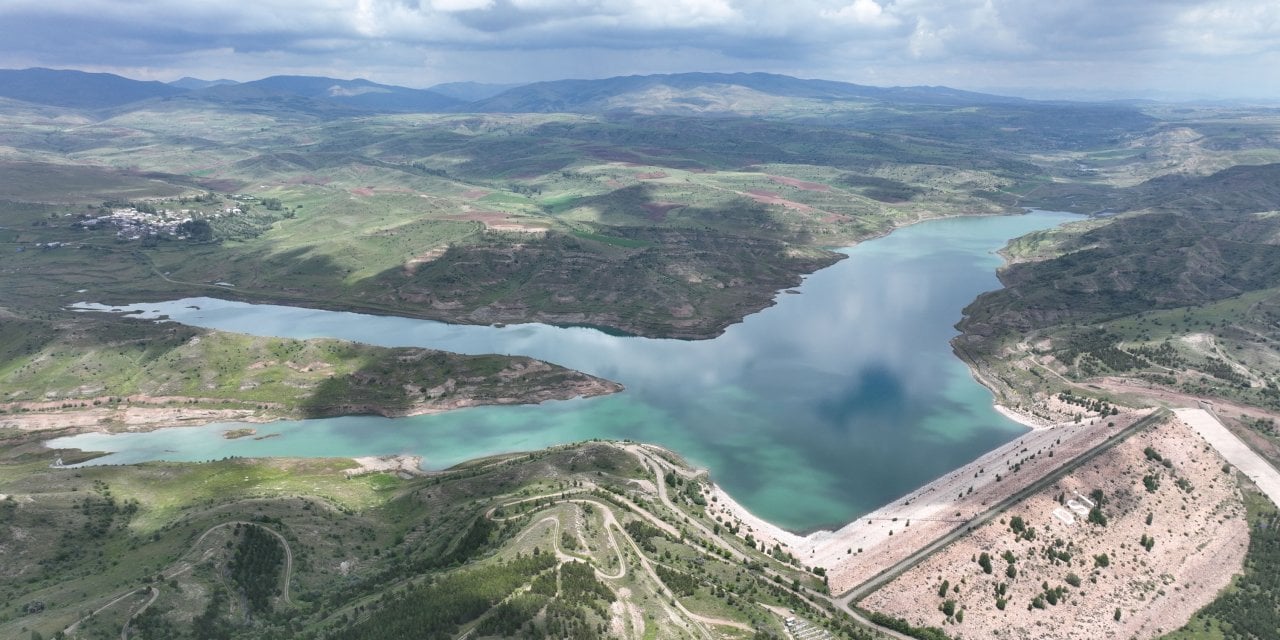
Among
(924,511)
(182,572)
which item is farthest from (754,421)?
(182,572)

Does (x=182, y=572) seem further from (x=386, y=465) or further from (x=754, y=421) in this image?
(x=754, y=421)

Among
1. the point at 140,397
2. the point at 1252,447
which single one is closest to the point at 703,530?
the point at 1252,447

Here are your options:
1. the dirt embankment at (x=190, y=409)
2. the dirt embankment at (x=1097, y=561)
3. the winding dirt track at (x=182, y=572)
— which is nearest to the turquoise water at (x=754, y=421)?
the dirt embankment at (x=190, y=409)

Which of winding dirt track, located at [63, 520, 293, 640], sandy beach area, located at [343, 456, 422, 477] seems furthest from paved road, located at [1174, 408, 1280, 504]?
winding dirt track, located at [63, 520, 293, 640]

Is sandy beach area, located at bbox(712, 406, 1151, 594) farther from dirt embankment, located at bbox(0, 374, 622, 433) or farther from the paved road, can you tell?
dirt embankment, located at bbox(0, 374, 622, 433)

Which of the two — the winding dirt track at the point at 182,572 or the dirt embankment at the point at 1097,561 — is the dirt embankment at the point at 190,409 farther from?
the dirt embankment at the point at 1097,561

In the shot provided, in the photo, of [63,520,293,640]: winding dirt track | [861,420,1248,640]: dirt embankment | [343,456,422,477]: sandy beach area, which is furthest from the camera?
[343,456,422,477]: sandy beach area
